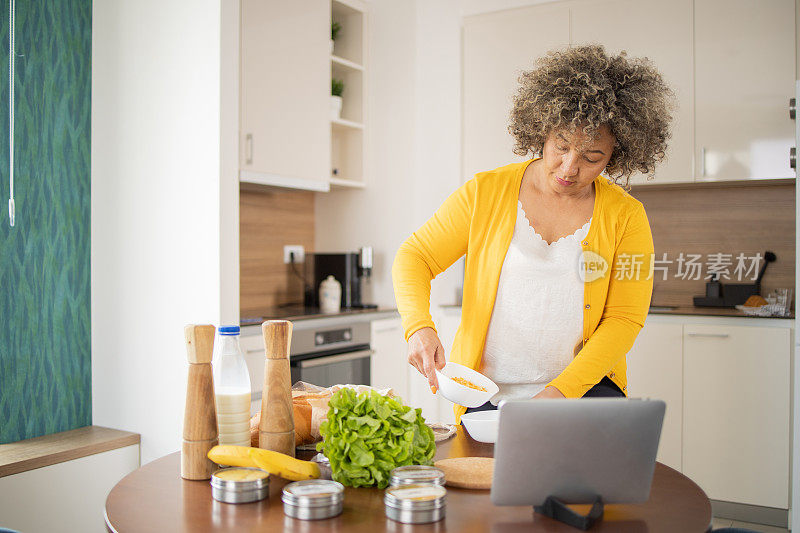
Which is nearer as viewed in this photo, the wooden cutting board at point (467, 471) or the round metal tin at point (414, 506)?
the round metal tin at point (414, 506)

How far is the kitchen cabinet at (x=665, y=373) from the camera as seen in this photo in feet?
10.8

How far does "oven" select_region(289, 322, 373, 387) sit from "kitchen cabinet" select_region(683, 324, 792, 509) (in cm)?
157

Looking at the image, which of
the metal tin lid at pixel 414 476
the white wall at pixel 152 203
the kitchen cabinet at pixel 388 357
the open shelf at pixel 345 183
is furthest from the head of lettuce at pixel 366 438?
the open shelf at pixel 345 183

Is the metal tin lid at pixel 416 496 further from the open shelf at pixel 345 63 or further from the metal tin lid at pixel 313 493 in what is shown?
the open shelf at pixel 345 63

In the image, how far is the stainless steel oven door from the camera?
309 cm

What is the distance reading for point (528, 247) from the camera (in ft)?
5.51

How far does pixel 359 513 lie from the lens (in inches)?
39.2

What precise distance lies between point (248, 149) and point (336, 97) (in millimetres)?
984

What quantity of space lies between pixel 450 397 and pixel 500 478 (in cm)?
43

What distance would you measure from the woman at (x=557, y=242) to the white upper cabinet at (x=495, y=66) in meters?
2.23

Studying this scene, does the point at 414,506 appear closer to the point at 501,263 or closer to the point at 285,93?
the point at 501,263

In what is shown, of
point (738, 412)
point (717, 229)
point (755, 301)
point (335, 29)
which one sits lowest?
point (738, 412)

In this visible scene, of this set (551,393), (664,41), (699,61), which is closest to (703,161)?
(699,61)

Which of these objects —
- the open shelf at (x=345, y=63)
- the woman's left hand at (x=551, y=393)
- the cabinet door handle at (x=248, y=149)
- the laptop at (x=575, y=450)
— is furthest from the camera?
the open shelf at (x=345, y=63)
